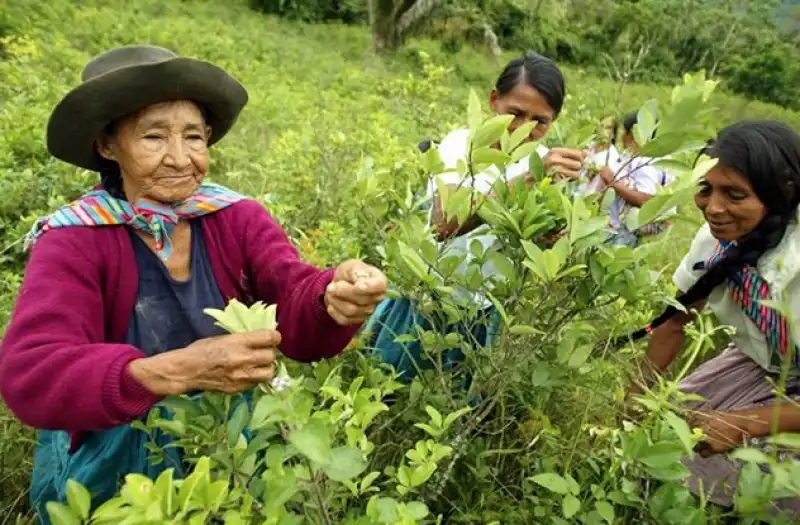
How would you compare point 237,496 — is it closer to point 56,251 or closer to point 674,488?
point 56,251

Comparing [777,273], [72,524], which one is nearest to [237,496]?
[72,524]

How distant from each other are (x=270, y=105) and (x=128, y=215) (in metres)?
5.33

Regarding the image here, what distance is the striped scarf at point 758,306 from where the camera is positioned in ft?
5.92

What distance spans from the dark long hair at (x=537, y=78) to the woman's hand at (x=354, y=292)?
1297 mm

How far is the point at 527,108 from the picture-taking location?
2.28 m

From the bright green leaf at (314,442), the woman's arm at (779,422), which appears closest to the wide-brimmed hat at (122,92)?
the bright green leaf at (314,442)

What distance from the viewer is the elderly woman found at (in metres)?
1.15

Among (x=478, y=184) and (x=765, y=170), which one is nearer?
(x=478, y=184)

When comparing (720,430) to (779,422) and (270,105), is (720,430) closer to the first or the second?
(779,422)

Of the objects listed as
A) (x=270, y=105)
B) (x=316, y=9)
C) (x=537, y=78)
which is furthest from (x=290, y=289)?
(x=316, y=9)

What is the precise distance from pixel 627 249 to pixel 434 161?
0.39 meters

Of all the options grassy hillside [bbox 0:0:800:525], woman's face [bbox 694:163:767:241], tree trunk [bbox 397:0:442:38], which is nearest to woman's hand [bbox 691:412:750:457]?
woman's face [bbox 694:163:767:241]

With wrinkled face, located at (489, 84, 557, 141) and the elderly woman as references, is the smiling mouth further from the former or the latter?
the elderly woman

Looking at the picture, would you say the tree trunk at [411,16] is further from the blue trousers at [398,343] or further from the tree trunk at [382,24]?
the blue trousers at [398,343]
